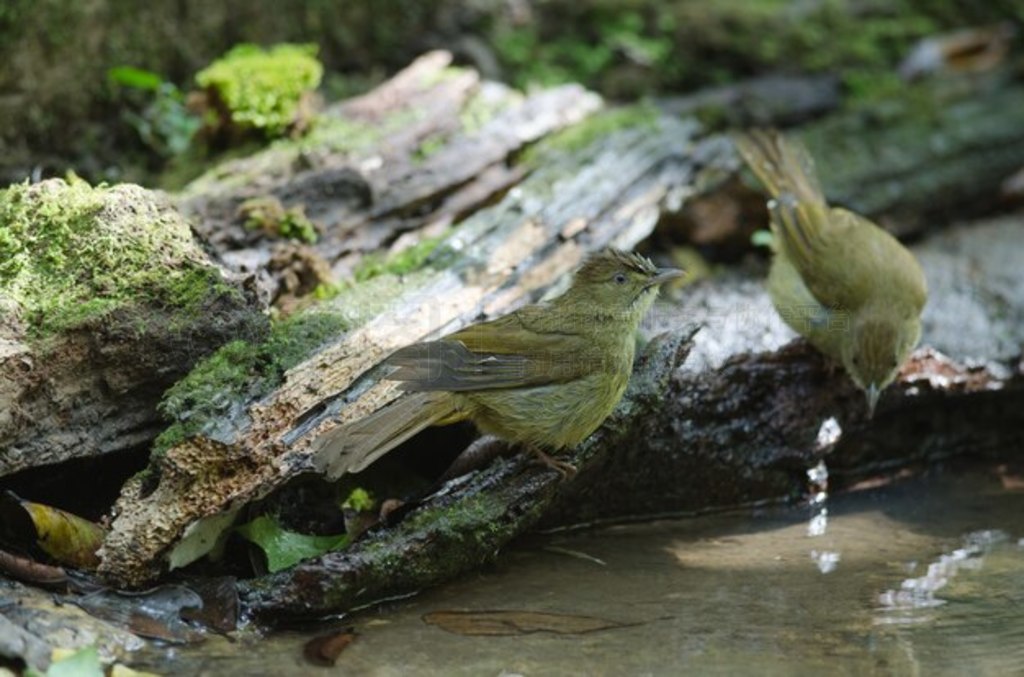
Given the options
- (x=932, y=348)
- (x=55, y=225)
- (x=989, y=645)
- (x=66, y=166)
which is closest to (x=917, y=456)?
(x=932, y=348)

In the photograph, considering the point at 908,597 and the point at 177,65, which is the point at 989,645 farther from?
the point at 177,65

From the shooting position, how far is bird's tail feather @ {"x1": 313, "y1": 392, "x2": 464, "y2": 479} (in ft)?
13.7

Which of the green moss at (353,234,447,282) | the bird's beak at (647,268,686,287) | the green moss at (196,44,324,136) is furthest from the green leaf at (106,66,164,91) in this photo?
the bird's beak at (647,268,686,287)

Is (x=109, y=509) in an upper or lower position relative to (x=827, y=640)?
upper

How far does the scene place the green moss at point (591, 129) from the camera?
6.56 meters

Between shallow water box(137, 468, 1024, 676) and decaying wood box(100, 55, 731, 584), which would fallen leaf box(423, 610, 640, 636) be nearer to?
shallow water box(137, 468, 1024, 676)

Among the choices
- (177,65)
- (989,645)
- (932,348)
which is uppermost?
(177,65)

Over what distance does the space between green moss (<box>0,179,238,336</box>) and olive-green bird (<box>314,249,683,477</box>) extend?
85cm

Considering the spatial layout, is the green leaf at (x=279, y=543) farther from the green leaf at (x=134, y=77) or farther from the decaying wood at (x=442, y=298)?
the green leaf at (x=134, y=77)

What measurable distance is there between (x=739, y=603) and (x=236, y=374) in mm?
2059

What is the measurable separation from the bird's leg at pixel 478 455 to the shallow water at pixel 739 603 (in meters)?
0.42

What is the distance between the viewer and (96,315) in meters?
4.28

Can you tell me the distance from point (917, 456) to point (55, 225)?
4.38 m

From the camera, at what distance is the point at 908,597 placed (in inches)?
177
